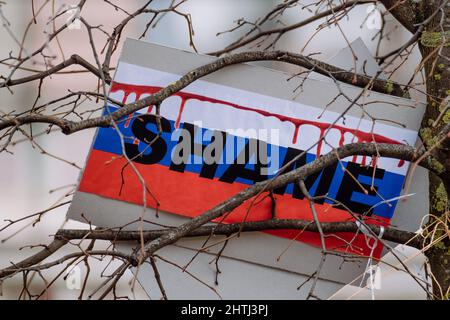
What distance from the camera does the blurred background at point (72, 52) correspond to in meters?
4.68

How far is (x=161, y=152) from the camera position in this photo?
2.15 metres

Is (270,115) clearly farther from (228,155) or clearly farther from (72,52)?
(72,52)

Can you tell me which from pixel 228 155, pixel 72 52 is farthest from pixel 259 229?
pixel 72 52

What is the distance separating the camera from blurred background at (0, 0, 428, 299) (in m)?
4.68

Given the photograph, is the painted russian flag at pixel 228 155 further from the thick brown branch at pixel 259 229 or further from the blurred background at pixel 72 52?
the blurred background at pixel 72 52

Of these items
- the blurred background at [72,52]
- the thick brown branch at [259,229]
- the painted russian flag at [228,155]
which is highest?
the blurred background at [72,52]

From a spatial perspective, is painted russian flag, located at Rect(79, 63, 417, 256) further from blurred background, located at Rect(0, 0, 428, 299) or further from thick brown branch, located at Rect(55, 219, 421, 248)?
blurred background, located at Rect(0, 0, 428, 299)

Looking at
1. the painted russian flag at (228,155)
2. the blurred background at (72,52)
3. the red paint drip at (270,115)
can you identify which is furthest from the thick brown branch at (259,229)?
the blurred background at (72,52)

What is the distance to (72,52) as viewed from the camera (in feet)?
15.7

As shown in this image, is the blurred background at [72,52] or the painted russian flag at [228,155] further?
the blurred background at [72,52]
